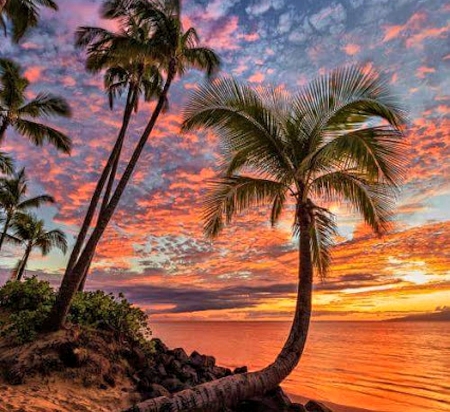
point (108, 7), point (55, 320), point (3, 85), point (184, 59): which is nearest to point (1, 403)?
point (55, 320)

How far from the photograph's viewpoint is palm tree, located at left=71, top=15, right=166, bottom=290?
39.0 feet

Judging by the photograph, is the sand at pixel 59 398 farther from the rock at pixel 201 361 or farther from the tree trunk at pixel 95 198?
the tree trunk at pixel 95 198

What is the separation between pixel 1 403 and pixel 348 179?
8.62 meters

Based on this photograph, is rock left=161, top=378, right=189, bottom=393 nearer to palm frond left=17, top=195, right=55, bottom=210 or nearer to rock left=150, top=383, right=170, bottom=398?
rock left=150, top=383, right=170, bottom=398

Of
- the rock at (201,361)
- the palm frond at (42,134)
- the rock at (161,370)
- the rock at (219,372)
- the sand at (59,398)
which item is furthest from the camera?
the palm frond at (42,134)

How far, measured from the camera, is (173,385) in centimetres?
961

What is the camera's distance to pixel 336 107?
8.80 m

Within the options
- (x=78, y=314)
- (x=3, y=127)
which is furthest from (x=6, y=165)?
(x=78, y=314)

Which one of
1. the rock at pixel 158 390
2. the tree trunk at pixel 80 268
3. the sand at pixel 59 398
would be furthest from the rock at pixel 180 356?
the tree trunk at pixel 80 268

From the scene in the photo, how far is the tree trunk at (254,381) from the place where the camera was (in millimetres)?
6327

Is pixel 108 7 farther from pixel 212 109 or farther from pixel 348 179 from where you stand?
pixel 348 179

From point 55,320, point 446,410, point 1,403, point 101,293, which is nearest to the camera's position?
point 1,403

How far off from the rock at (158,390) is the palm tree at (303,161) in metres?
2.56

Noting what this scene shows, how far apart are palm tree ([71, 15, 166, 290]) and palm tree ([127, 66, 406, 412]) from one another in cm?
412
